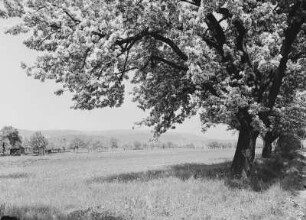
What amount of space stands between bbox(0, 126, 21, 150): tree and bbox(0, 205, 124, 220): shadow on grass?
438 ft

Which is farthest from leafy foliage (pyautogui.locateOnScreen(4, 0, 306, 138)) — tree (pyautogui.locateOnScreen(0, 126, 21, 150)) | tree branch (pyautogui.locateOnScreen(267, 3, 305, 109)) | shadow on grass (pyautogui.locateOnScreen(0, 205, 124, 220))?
tree (pyautogui.locateOnScreen(0, 126, 21, 150))

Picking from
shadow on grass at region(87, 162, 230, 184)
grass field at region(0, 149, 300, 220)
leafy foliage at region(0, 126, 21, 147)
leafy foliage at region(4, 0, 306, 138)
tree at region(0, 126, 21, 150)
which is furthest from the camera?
tree at region(0, 126, 21, 150)

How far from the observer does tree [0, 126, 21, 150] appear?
140 metres

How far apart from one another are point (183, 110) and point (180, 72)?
10.7ft

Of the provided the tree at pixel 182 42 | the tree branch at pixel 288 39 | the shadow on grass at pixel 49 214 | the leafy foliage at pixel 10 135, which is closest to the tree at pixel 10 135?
the leafy foliage at pixel 10 135

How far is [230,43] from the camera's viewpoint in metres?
24.5

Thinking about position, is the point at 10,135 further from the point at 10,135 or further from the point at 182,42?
the point at 182,42

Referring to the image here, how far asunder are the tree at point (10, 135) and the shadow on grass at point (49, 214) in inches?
5251

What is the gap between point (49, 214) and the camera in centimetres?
1337

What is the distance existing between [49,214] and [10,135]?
13671 centimetres

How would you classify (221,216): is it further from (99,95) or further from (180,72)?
(180,72)

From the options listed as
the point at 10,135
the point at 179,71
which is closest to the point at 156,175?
the point at 179,71

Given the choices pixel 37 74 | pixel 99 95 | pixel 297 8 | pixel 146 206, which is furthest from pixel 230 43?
pixel 146 206

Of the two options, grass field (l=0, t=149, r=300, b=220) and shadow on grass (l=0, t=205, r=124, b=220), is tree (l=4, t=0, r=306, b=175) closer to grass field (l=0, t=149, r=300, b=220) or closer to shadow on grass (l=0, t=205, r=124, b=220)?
grass field (l=0, t=149, r=300, b=220)
